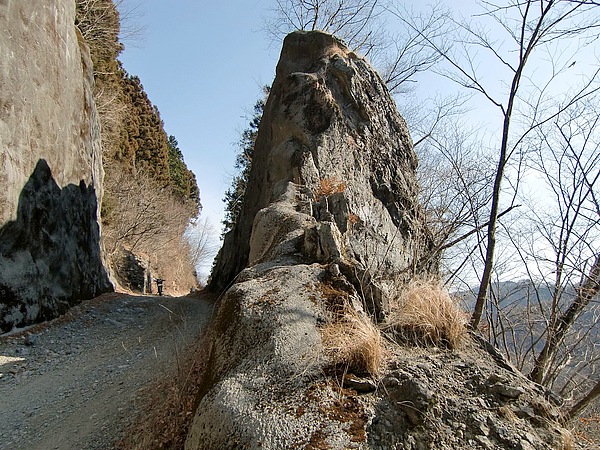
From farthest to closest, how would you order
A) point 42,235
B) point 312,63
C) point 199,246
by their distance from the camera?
point 199,246 < point 312,63 < point 42,235

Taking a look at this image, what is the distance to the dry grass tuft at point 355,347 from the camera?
2395 millimetres

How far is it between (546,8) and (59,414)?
7.45 metres

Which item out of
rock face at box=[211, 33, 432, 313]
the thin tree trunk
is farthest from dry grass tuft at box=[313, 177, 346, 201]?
the thin tree trunk

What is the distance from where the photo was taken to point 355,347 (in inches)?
95.6

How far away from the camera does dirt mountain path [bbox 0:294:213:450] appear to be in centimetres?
346

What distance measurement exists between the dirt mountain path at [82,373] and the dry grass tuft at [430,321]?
2.17m

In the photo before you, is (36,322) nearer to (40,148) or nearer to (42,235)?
(42,235)

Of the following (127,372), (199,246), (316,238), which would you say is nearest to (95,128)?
(127,372)

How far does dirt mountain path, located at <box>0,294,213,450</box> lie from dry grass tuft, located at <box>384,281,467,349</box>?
7.13 feet

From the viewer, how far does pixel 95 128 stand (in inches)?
419

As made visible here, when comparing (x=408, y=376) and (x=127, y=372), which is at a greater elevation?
(x=408, y=376)

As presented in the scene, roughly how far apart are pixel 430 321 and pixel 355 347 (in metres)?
0.80

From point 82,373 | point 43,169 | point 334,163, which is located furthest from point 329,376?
point 43,169

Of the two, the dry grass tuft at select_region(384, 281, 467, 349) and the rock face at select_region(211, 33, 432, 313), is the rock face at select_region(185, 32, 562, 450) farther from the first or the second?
the rock face at select_region(211, 33, 432, 313)
